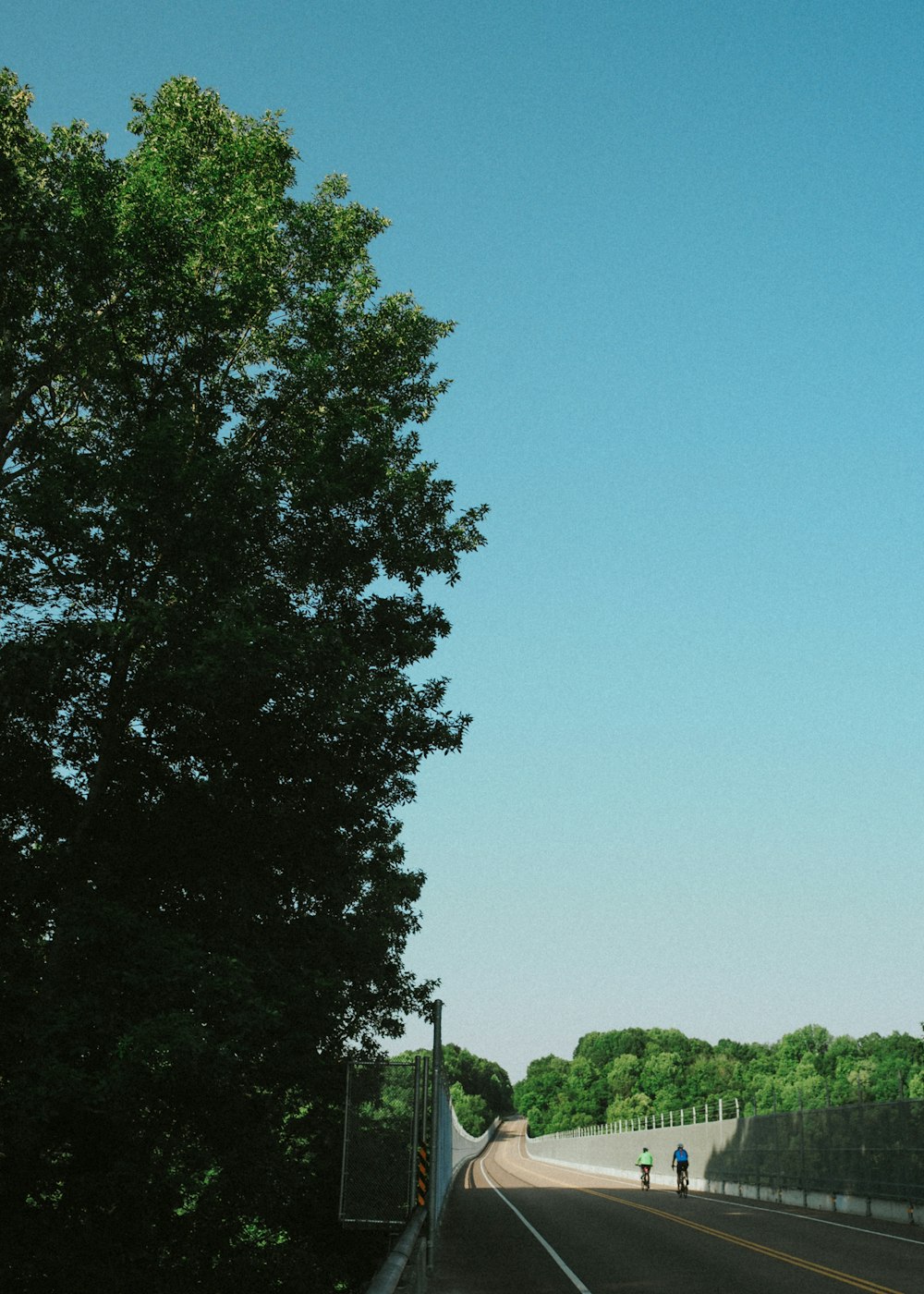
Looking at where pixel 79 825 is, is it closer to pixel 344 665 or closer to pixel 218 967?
pixel 218 967

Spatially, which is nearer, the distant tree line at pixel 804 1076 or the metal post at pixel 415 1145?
the metal post at pixel 415 1145

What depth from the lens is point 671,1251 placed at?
1991cm

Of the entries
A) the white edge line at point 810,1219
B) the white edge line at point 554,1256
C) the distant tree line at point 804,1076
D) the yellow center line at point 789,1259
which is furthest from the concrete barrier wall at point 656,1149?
the distant tree line at point 804,1076

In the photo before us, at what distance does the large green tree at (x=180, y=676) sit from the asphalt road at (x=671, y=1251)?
182 inches

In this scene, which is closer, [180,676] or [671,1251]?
[180,676]

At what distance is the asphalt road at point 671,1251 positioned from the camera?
15.6 meters

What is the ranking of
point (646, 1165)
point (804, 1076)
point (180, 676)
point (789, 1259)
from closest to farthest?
point (180, 676), point (789, 1259), point (646, 1165), point (804, 1076)

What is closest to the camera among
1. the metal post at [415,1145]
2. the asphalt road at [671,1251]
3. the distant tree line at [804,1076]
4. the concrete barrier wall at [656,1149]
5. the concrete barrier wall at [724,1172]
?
the asphalt road at [671,1251]

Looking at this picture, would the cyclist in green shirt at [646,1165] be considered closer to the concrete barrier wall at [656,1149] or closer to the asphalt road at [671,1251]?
the concrete barrier wall at [656,1149]

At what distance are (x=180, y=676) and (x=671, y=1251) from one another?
12.5 metres

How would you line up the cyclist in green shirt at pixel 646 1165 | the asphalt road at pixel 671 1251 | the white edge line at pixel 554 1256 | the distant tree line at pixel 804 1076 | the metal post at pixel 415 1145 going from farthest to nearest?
the distant tree line at pixel 804 1076, the cyclist in green shirt at pixel 646 1165, the metal post at pixel 415 1145, the asphalt road at pixel 671 1251, the white edge line at pixel 554 1256

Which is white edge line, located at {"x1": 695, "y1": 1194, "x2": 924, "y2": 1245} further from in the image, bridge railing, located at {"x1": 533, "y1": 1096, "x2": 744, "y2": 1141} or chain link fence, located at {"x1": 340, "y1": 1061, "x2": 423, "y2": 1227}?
chain link fence, located at {"x1": 340, "y1": 1061, "x2": 423, "y2": 1227}

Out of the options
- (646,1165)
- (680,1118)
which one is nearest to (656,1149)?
(680,1118)

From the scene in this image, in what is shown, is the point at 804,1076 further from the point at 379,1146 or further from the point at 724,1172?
the point at 379,1146
